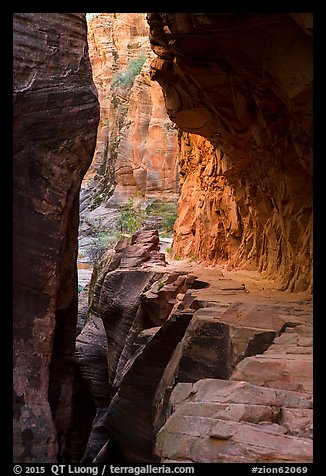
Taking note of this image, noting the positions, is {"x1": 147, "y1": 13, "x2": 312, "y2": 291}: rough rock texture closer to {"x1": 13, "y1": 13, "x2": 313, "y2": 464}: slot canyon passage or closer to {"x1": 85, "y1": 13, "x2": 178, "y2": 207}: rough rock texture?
{"x1": 13, "y1": 13, "x2": 313, "y2": 464}: slot canyon passage

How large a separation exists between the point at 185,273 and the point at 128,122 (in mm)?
27654

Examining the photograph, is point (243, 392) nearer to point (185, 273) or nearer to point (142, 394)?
point (142, 394)

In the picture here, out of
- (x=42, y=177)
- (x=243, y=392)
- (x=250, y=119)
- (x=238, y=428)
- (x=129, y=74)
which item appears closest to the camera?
(x=238, y=428)

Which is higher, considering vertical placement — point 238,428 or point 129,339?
point 129,339

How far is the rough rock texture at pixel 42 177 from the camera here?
8203 mm

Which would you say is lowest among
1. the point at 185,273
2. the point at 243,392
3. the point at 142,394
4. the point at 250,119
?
the point at 142,394

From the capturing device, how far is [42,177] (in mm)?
8625

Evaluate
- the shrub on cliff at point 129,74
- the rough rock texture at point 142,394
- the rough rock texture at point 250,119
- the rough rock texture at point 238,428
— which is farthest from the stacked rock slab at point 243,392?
the shrub on cliff at point 129,74

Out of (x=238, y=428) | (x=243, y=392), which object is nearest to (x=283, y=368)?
(x=243, y=392)

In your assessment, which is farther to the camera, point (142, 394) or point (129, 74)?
point (129, 74)

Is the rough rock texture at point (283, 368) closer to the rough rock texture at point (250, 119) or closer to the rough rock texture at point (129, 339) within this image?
the rough rock texture at point (250, 119)

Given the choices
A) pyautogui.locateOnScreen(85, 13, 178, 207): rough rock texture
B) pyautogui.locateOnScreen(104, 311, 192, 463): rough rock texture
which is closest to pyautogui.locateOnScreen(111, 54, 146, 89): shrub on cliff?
pyautogui.locateOnScreen(85, 13, 178, 207): rough rock texture
